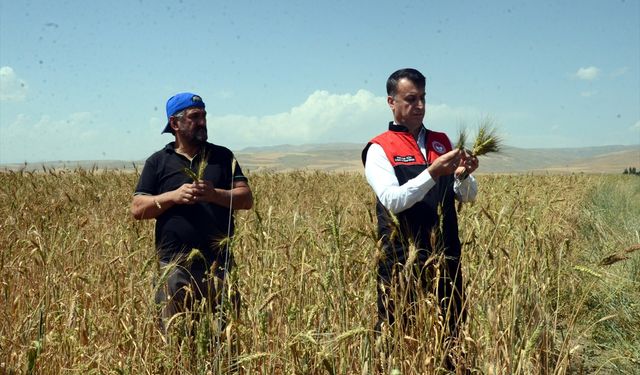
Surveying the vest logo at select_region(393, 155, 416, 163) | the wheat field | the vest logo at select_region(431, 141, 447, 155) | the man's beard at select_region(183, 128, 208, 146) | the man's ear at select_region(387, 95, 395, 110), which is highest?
the man's ear at select_region(387, 95, 395, 110)

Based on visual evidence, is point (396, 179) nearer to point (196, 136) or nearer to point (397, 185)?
point (397, 185)

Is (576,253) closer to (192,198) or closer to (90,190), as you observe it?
(192,198)

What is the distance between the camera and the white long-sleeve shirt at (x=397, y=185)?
2.55m

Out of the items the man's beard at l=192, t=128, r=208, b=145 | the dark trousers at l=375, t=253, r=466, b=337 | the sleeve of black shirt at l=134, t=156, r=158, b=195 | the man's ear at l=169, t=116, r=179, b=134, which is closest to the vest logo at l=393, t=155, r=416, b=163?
the dark trousers at l=375, t=253, r=466, b=337

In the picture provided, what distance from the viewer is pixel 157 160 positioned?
126 inches

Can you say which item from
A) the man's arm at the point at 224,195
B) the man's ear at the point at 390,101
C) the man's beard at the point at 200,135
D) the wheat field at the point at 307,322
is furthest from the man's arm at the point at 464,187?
the man's beard at the point at 200,135

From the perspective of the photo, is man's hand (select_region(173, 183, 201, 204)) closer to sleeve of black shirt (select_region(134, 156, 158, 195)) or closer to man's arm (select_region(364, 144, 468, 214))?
sleeve of black shirt (select_region(134, 156, 158, 195))

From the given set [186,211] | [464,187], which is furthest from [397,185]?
[186,211]

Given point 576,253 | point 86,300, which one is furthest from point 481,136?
point 576,253

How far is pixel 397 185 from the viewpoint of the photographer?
271 centimetres

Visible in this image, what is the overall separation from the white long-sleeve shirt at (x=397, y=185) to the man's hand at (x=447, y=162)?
5 centimetres

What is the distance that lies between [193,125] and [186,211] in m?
0.46

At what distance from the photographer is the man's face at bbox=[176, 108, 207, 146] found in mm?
3043

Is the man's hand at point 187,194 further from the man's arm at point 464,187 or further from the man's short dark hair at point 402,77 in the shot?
the man's arm at point 464,187
